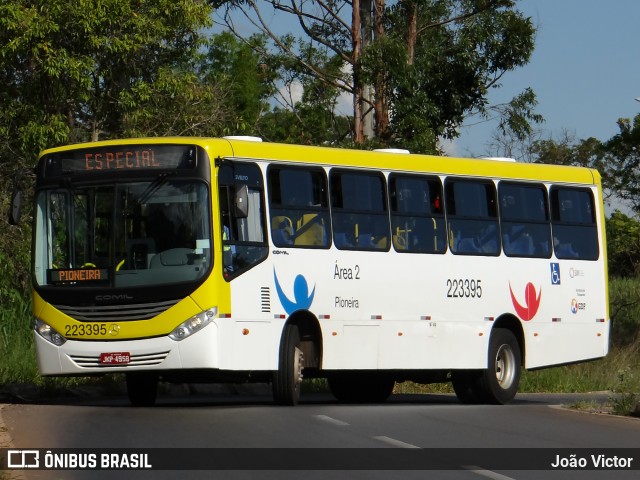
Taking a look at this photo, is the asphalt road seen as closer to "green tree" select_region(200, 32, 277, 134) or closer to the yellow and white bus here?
the yellow and white bus

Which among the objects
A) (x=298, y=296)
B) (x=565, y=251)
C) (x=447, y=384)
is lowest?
(x=447, y=384)

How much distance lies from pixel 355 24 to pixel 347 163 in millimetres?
18634

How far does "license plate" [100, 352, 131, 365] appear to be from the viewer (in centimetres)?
1769

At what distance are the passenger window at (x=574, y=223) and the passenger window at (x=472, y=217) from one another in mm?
1416

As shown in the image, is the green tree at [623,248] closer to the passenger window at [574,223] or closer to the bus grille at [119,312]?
the passenger window at [574,223]

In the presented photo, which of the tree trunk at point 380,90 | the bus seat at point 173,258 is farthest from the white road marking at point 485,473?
the tree trunk at point 380,90

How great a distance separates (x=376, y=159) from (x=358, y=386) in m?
3.82

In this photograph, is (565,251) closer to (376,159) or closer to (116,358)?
(376,159)

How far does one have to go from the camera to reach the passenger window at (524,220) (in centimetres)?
2248

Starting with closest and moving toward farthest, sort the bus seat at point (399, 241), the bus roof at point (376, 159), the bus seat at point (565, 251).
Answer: the bus roof at point (376, 159), the bus seat at point (399, 241), the bus seat at point (565, 251)

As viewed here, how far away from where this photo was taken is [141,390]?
19.8m

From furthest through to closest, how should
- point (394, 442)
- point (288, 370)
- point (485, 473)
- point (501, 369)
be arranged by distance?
1. point (501, 369)
2. point (288, 370)
3. point (394, 442)
4. point (485, 473)

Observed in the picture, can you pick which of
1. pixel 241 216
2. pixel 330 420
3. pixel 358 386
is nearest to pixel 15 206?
pixel 241 216

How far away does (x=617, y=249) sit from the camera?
203ft
